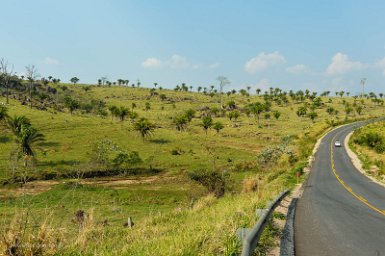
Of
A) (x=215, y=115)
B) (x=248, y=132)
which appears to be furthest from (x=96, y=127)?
(x=215, y=115)

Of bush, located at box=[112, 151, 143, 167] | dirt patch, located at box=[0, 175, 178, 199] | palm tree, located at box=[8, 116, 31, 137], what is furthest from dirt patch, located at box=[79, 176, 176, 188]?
palm tree, located at box=[8, 116, 31, 137]

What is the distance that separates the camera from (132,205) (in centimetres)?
4672

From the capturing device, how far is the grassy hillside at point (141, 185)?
6.94 m

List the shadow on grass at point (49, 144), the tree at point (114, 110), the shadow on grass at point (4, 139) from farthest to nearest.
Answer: the tree at point (114, 110)
the shadow on grass at point (49, 144)
the shadow on grass at point (4, 139)

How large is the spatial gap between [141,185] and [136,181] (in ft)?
10.9

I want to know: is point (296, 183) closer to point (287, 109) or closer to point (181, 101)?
point (287, 109)

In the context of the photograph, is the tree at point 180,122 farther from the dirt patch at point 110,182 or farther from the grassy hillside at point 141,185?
the dirt patch at point 110,182

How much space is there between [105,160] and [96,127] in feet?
111

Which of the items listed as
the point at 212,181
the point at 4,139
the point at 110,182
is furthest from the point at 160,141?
the point at 212,181

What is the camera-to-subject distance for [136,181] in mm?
62375

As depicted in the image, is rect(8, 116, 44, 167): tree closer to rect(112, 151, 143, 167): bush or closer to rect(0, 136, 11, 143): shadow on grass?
rect(0, 136, 11, 143): shadow on grass

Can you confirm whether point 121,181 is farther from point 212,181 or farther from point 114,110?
point 114,110

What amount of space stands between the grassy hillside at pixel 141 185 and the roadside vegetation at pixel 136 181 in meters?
0.05

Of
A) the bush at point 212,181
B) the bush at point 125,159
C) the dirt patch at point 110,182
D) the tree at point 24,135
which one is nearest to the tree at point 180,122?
the bush at point 125,159
